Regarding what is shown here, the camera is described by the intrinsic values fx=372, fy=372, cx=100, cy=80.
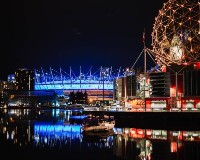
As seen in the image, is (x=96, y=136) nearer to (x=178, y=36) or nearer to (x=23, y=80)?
(x=178, y=36)

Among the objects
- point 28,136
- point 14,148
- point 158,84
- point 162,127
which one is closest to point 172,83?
point 158,84

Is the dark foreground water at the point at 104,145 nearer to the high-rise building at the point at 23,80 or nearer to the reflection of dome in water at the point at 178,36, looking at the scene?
the reflection of dome in water at the point at 178,36

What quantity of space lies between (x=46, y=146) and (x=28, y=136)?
6573mm

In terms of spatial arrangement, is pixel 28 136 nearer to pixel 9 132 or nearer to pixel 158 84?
pixel 9 132

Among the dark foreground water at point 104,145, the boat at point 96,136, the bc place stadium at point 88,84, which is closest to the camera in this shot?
the dark foreground water at point 104,145

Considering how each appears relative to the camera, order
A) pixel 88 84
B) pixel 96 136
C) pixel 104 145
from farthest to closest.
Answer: pixel 88 84
pixel 96 136
pixel 104 145

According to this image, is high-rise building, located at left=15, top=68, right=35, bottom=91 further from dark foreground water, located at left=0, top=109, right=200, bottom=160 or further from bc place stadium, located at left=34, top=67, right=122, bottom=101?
dark foreground water, located at left=0, top=109, right=200, bottom=160

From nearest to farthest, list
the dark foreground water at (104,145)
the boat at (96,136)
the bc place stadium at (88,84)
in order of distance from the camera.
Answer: the dark foreground water at (104,145)
the boat at (96,136)
the bc place stadium at (88,84)

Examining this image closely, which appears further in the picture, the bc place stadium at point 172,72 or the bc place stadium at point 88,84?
the bc place stadium at point 88,84

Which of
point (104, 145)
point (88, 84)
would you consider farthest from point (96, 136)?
point (88, 84)

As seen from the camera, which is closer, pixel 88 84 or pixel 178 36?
pixel 178 36

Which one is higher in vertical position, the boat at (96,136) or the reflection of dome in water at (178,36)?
the reflection of dome in water at (178,36)

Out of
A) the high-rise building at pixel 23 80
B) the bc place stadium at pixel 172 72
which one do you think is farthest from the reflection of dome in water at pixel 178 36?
the high-rise building at pixel 23 80

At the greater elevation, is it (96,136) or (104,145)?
(96,136)
